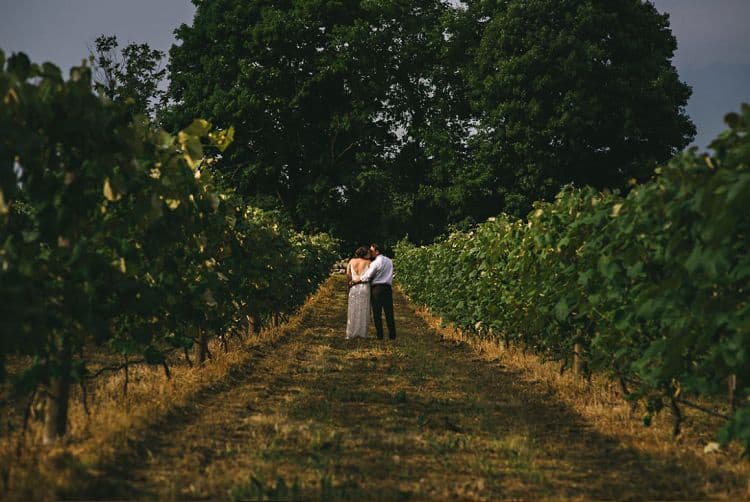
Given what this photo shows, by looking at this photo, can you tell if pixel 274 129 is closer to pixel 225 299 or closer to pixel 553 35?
pixel 553 35

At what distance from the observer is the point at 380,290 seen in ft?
49.1

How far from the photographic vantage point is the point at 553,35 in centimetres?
3091

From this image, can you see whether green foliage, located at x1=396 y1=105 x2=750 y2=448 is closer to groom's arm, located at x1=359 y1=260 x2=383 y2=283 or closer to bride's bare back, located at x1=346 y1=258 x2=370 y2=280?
groom's arm, located at x1=359 y1=260 x2=383 y2=283

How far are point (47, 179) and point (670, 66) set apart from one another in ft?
109

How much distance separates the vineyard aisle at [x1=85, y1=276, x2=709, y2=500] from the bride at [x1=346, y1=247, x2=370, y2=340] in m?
4.57

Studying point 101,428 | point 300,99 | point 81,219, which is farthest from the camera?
point 300,99

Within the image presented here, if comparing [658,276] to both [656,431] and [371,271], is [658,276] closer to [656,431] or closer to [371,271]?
[656,431]

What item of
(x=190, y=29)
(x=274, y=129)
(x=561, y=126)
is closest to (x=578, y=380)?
(x=561, y=126)

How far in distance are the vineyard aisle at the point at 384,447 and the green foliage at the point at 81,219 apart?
2.97 ft

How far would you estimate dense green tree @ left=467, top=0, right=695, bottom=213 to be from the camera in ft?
99.6

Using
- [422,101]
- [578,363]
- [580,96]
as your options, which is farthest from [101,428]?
[422,101]

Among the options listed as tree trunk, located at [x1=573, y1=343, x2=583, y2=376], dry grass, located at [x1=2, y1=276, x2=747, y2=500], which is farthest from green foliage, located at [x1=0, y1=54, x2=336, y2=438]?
tree trunk, located at [x1=573, y1=343, x2=583, y2=376]

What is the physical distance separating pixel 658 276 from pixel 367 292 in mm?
8865

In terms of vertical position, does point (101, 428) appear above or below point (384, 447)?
above
